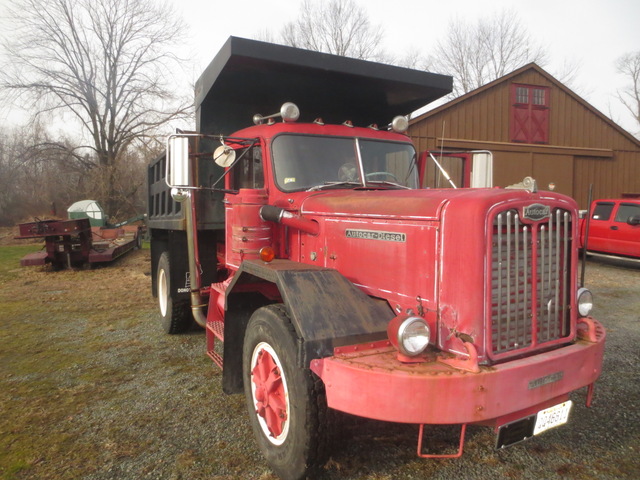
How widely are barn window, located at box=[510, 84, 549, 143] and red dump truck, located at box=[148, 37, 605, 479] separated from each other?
13662 millimetres

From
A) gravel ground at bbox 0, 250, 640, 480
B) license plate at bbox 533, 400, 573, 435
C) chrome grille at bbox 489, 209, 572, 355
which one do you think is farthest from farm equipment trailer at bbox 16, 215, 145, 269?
license plate at bbox 533, 400, 573, 435

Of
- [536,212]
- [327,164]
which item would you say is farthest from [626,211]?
[536,212]

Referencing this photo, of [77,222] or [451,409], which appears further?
[77,222]

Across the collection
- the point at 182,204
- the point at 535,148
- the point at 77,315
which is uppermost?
the point at 535,148

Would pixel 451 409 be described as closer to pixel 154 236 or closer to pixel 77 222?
pixel 154 236

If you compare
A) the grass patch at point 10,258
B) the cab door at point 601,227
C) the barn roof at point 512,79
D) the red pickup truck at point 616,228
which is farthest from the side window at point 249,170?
the barn roof at point 512,79

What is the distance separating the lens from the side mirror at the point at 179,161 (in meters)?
3.35

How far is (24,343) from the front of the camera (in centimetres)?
542

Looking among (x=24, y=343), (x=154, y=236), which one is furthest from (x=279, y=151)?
(x=24, y=343)

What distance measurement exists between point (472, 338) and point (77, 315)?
21.4ft

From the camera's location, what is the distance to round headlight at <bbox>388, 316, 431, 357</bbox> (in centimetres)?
219

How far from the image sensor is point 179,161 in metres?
3.37

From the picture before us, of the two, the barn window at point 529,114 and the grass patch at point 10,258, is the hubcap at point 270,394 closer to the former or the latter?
the grass patch at point 10,258

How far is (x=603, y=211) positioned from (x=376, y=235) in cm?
1152
